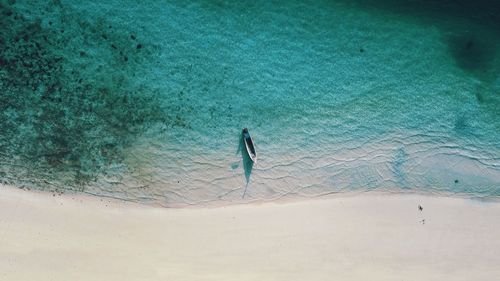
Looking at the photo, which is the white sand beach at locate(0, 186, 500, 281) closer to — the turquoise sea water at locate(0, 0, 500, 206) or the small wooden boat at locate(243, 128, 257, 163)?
the turquoise sea water at locate(0, 0, 500, 206)

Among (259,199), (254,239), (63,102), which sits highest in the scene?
(63,102)

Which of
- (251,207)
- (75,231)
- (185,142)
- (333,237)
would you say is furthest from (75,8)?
(333,237)

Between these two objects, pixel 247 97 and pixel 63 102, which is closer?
pixel 63 102

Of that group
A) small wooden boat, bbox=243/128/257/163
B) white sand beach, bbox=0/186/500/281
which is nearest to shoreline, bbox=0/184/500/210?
white sand beach, bbox=0/186/500/281

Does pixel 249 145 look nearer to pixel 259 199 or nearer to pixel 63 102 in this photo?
pixel 259 199

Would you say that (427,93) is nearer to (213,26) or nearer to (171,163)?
(213,26)

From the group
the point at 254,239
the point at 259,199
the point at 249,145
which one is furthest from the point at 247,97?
the point at 254,239

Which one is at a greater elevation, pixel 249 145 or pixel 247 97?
pixel 247 97
